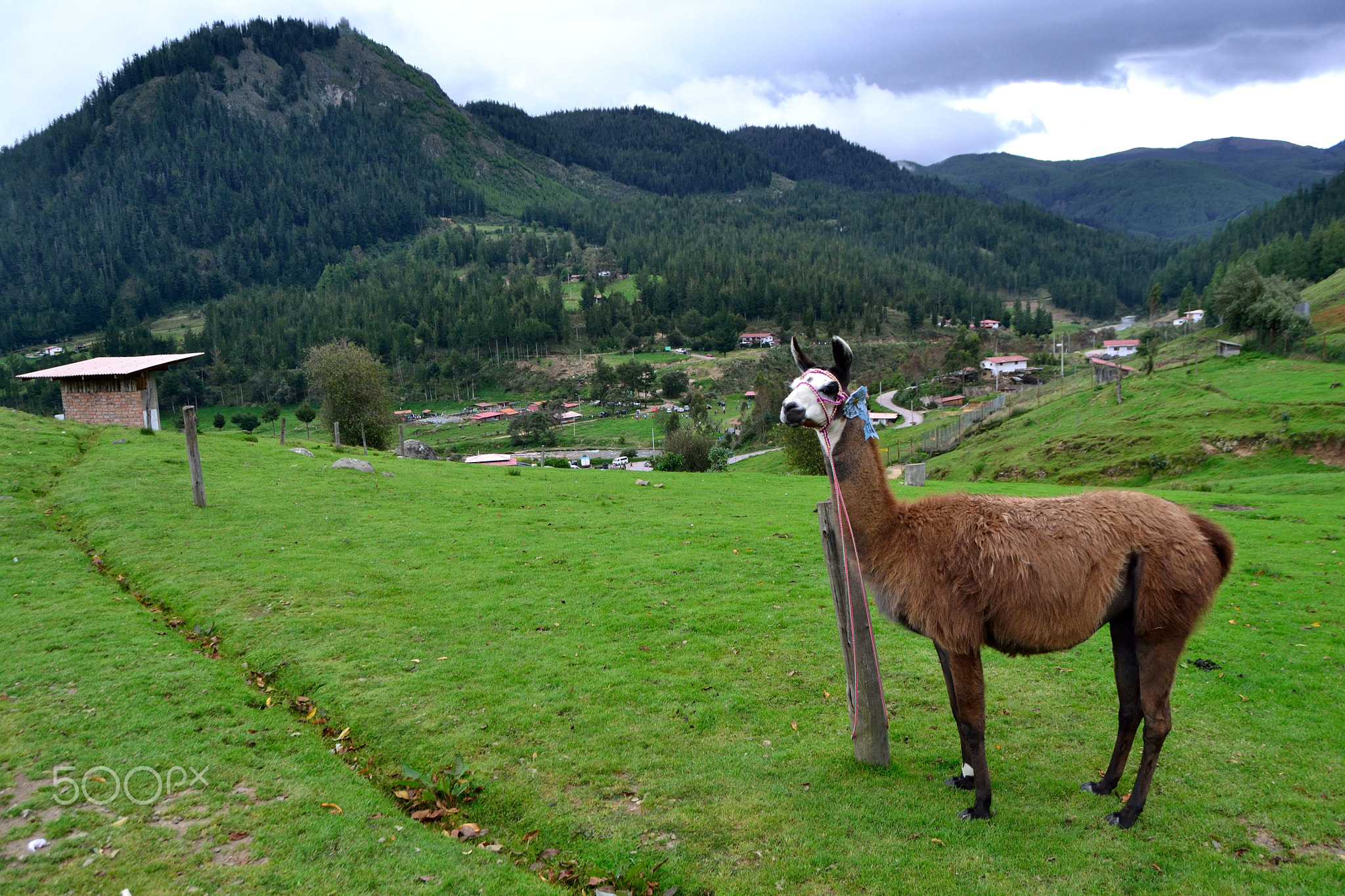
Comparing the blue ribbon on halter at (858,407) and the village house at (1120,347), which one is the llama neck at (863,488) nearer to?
the blue ribbon on halter at (858,407)

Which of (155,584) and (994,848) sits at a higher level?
(155,584)

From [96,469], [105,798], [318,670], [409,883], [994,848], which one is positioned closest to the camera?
[409,883]

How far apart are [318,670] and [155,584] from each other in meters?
6.29

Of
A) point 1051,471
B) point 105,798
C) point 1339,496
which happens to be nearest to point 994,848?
point 105,798

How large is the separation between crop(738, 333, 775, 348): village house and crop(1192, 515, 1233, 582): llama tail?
5829 inches

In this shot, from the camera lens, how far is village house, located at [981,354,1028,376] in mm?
123562

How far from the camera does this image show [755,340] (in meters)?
156

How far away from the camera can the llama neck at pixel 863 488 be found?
22.7 ft

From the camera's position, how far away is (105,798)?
669cm

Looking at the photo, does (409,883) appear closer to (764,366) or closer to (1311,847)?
(1311,847)

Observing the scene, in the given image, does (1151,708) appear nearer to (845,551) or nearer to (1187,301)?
(845,551)

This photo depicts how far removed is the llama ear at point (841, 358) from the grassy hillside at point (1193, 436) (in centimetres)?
2869

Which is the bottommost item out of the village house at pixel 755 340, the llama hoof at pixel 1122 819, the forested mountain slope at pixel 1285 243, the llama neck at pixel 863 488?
the llama hoof at pixel 1122 819

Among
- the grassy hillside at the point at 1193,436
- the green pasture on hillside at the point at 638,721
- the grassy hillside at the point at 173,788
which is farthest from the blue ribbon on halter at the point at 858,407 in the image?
the grassy hillside at the point at 1193,436
